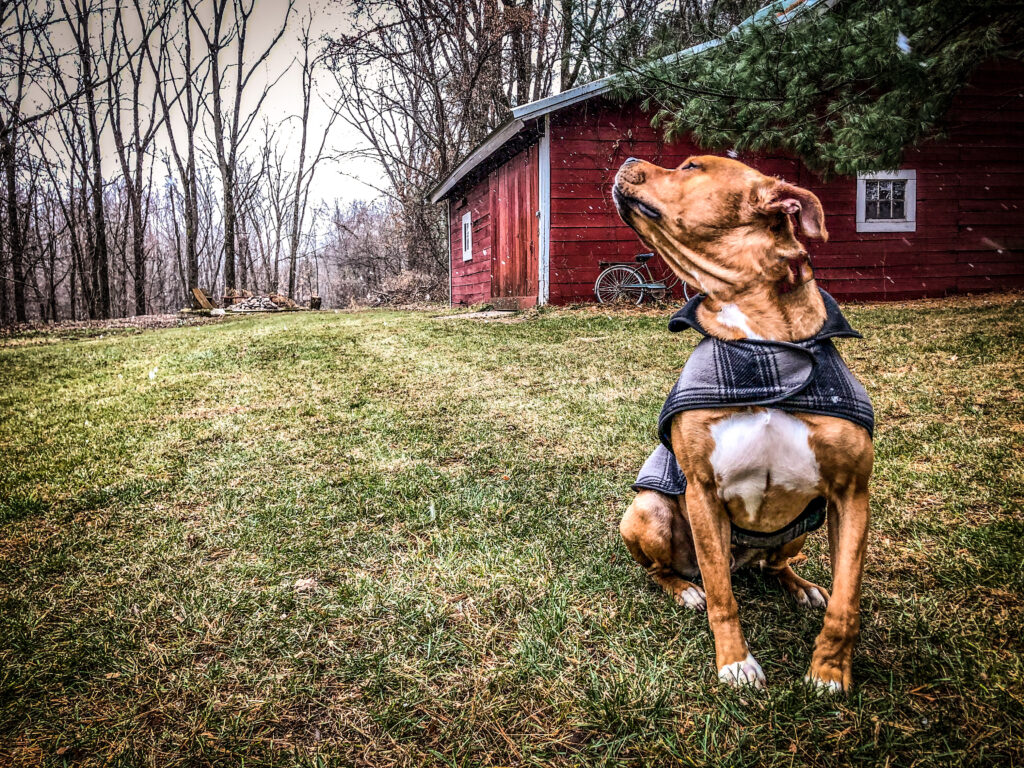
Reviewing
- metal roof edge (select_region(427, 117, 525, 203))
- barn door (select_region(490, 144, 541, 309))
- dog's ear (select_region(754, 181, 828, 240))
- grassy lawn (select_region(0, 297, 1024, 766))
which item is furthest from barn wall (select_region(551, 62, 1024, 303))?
dog's ear (select_region(754, 181, 828, 240))

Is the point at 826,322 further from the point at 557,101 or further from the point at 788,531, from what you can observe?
the point at 557,101

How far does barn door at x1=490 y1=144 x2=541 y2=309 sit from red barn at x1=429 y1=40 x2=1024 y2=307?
0.06 meters

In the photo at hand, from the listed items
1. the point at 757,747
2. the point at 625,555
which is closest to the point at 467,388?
the point at 625,555

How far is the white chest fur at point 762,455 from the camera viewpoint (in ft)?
4.74

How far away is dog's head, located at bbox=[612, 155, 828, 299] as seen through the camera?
154 cm

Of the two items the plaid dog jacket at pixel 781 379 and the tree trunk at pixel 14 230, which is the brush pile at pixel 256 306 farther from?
the plaid dog jacket at pixel 781 379

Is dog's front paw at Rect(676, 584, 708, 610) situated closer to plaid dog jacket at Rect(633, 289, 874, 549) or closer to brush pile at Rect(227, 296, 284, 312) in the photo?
plaid dog jacket at Rect(633, 289, 874, 549)

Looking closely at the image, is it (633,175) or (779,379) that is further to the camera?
(633,175)

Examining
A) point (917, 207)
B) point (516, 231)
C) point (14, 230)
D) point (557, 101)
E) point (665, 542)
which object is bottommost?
point (665, 542)

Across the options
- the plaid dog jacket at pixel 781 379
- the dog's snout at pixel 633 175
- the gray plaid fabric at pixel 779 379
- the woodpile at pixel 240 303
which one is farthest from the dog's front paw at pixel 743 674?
the woodpile at pixel 240 303

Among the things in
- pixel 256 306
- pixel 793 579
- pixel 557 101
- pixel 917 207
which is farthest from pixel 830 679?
pixel 256 306

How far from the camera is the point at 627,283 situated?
35.8ft

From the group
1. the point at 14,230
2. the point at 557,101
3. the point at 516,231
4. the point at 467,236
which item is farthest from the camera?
the point at 14,230

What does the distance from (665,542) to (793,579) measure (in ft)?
1.71
